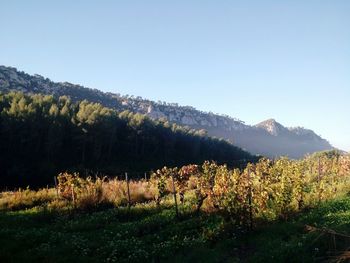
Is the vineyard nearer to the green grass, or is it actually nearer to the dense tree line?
the green grass

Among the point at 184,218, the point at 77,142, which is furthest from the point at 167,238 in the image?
the point at 77,142

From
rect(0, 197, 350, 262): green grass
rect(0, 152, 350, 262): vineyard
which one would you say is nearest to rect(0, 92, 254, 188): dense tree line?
rect(0, 152, 350, 262): vineyard

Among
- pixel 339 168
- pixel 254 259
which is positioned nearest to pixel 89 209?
pixel 254 259

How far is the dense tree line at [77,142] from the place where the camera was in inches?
2739

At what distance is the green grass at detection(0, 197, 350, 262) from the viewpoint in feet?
41.8

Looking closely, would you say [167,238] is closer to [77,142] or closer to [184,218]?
[184,218]

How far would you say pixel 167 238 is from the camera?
1501cm

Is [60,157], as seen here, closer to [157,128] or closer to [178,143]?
[157,128]

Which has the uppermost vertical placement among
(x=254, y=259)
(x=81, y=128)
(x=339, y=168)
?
(x=81, y=128)

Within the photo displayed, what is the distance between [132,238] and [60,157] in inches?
2625

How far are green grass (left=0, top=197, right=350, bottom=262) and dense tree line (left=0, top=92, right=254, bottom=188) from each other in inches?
1919

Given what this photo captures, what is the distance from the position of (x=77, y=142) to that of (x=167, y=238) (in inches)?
2739

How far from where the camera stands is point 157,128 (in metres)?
103

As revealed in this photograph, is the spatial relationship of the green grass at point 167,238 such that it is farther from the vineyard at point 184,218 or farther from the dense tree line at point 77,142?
the dense tree line at point 77,142
